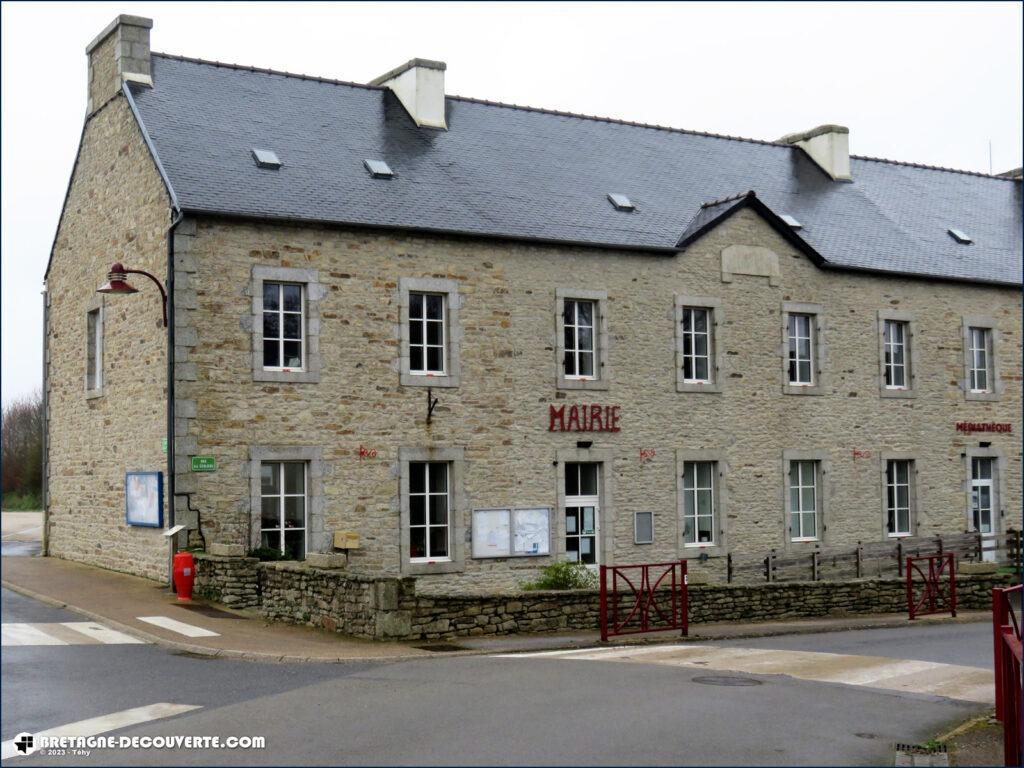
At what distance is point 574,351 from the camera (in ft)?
71.3

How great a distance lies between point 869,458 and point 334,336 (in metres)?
11.5

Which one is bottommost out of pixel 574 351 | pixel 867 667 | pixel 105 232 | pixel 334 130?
pixel 867 667

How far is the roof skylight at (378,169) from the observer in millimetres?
21062

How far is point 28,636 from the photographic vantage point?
518 inches

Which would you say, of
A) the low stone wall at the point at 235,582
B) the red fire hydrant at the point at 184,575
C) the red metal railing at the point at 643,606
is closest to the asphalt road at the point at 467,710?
the red metal railing at the point at 643,606

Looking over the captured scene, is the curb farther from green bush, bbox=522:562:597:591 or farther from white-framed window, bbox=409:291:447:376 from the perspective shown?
white-framed window, bbox=409:291:447:376

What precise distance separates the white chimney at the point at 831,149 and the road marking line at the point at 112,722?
73.8ft

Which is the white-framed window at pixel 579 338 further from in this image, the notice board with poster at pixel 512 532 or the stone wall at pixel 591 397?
the notice board with poster at pixel 512 532

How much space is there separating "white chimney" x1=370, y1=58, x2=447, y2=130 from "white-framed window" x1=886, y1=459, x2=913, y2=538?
11.4 meters

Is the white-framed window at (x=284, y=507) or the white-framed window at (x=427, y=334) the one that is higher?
the white-framed window at (x=427, y=334)

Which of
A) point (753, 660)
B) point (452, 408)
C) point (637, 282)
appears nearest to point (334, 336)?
point (452, 408)

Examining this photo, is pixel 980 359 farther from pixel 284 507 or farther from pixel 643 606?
pixel 284 507

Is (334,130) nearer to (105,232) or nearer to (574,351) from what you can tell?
(105,232)

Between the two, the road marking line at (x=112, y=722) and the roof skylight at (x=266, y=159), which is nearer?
the road marking line at (x=112, y=722)
